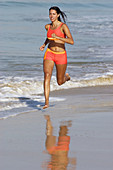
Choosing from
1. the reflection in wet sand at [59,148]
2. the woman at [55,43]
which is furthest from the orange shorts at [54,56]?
the reflection in wet sand at [59,148]

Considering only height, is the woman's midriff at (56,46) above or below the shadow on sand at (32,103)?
above

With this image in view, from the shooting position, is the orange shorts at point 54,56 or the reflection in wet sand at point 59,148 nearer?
the reflection in wet sand at point 59,148

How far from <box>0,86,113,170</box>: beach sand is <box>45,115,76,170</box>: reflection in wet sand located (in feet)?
0.04

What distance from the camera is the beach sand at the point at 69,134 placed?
4.70m

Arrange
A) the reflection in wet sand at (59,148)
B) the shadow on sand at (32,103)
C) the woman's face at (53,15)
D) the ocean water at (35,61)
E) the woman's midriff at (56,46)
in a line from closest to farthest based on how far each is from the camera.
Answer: the reflection in wet sand at (59,148)
the woman's face at (53,15)
the woman's midriff at (56,46)
the shadow on sand at (32,103)
the ocean water at (35,61)

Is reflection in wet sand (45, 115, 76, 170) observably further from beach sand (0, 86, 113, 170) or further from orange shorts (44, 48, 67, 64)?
orange shorts (44, 48, 67, 64)

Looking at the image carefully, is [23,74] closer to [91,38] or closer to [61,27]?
[61,27]

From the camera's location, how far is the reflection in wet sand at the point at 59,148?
15.1 ft

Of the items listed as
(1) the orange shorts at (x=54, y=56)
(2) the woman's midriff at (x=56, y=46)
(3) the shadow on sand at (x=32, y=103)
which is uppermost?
(2) the woman's midriff at (x=56, y=46)

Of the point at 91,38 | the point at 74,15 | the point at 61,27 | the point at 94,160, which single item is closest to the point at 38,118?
the point at 61,27

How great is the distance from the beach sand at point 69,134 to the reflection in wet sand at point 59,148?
0.01m

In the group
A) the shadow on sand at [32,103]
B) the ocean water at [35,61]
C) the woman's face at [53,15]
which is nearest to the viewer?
the woman's face at [53,15]

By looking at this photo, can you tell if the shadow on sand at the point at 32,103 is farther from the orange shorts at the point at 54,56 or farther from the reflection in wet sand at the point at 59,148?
the reflection in wet sand at the point at 59,148

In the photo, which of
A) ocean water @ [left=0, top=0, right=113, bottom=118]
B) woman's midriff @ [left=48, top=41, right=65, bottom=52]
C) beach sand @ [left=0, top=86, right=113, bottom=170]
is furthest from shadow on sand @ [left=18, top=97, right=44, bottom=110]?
woman's midriff @ [left=48, top=41, right=65, bottom=52]
